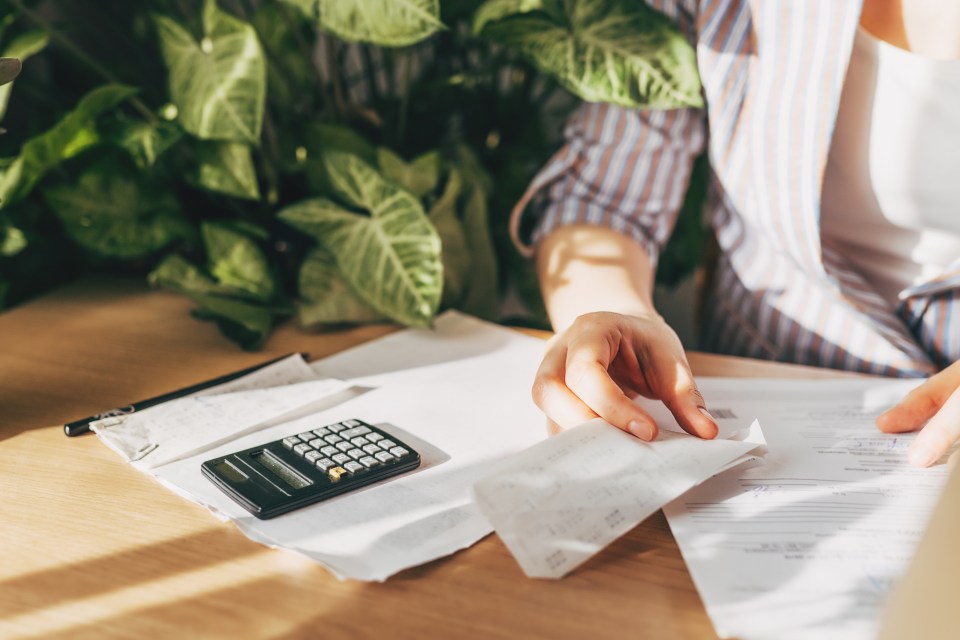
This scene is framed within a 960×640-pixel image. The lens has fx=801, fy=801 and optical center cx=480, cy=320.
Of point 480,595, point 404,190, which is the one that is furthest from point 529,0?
point 480,595

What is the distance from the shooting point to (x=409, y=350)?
76 centimetres

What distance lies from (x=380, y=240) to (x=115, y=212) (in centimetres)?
31

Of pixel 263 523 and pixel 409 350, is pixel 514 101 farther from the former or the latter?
pixel 263 523

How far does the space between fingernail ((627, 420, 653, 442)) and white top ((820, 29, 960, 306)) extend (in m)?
0.45

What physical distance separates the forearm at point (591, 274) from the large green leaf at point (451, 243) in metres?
0.09

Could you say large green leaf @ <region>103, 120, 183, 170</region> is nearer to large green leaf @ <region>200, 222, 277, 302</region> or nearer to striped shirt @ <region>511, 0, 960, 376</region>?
large green leaf @ <region>200, 222, 277, 302</region>

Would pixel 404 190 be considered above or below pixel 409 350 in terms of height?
above

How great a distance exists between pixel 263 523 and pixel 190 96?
48cm

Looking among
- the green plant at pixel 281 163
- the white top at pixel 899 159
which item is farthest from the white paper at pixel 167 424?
the white top at pixel 899 159

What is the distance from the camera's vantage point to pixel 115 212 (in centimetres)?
85

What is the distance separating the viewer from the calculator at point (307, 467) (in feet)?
1.61

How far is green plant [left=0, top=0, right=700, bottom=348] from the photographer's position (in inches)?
29.6

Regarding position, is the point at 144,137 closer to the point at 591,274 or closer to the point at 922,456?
the point at 591,274

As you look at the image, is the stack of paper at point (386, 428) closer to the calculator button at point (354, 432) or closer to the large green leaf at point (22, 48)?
the calculator button at point (354, 432)
